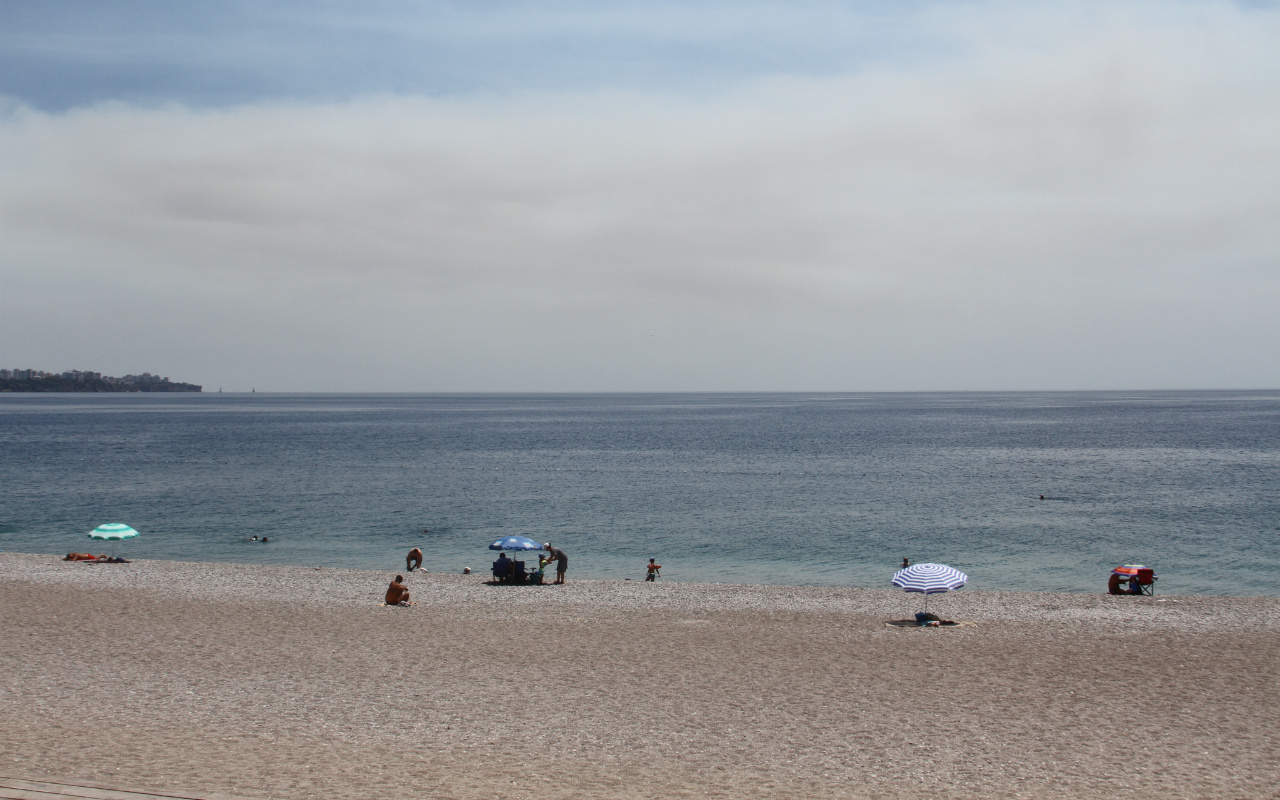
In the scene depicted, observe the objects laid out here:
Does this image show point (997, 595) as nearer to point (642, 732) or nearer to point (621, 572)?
point (621, 572)

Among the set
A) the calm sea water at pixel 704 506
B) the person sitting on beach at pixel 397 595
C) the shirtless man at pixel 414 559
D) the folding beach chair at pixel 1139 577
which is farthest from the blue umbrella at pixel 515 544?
the folding beach chair at pixel 1139 577

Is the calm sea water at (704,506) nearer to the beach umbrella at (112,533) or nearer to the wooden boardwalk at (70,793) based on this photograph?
the beach umbrella at (112,533)

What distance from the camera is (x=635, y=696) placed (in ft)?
47.8

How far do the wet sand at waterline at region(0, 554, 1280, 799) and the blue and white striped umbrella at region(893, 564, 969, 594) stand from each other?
38.0 inches

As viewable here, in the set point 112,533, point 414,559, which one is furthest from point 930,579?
point 112,533

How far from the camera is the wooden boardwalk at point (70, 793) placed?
28.2 feet

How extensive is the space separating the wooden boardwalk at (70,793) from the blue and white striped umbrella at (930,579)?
15.4 m

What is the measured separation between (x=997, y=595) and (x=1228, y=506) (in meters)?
31.3

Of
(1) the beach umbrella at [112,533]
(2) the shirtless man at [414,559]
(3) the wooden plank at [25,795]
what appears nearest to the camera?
(3) the wooden plank at [25,795]

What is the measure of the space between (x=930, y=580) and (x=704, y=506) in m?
31.8

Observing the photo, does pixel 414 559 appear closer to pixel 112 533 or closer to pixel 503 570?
pixel 503 570

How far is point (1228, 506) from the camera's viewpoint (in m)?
48.7

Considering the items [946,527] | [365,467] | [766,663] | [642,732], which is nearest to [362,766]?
[642,732]

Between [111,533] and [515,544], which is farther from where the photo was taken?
[111,533]
